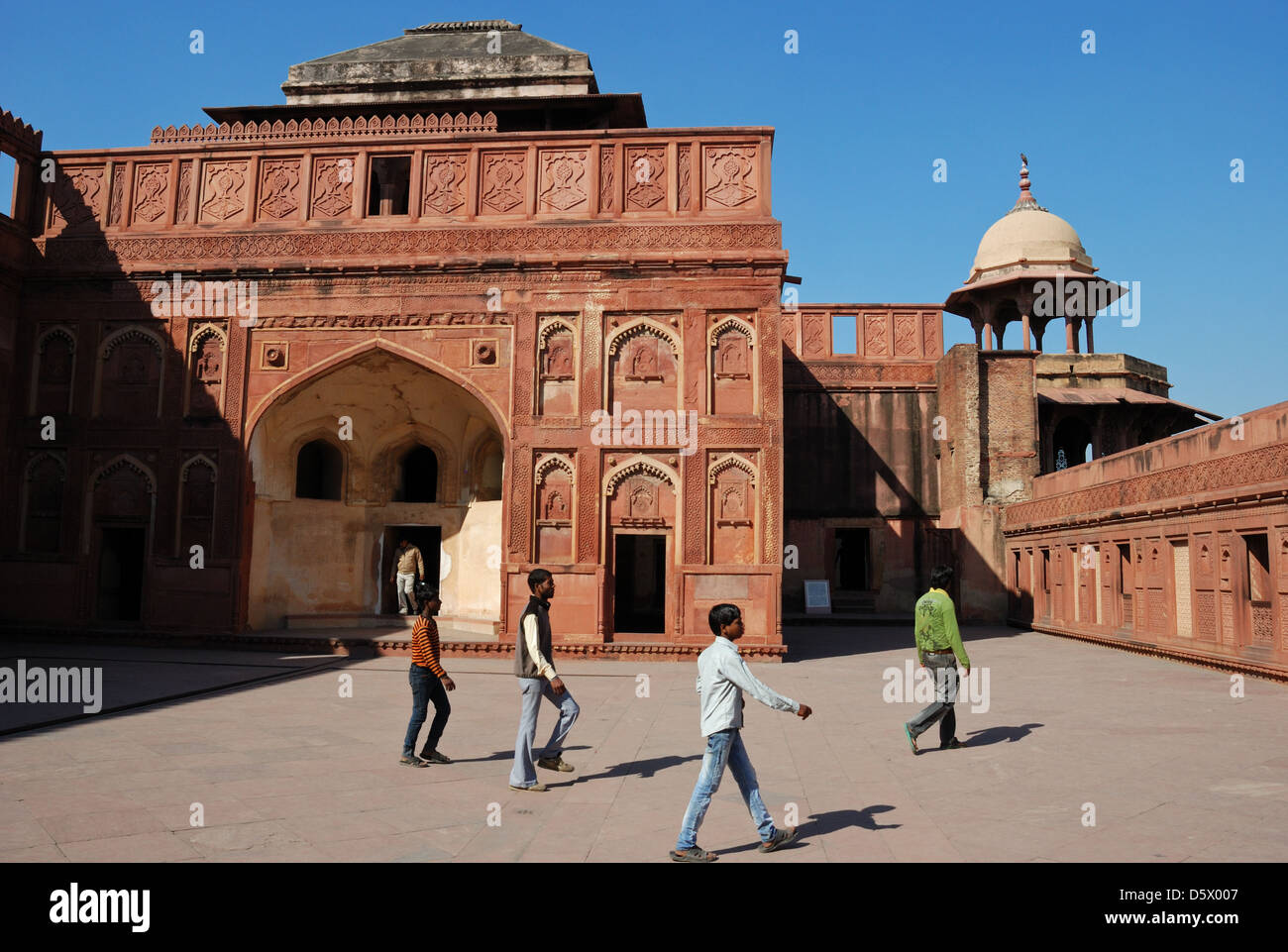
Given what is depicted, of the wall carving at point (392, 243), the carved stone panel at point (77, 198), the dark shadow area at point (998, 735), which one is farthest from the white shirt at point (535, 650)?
the carved stone panel at point (77, 198)

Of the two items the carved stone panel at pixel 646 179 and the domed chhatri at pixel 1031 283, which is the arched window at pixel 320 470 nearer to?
the carved stone panel at pixel 646 179

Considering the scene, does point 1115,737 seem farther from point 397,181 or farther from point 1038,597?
point 397,181

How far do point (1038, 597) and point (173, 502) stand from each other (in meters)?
17.3

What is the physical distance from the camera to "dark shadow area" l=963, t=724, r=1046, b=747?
7914mm

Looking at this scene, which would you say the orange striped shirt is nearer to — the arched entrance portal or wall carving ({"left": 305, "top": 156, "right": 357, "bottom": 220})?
the arched entrance portal

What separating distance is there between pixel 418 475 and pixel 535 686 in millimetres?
13893

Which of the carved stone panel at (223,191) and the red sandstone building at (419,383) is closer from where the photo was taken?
the red sandstone building at (419,383)

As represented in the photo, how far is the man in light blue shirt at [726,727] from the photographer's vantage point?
478cm

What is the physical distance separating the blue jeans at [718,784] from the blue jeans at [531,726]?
161 cm

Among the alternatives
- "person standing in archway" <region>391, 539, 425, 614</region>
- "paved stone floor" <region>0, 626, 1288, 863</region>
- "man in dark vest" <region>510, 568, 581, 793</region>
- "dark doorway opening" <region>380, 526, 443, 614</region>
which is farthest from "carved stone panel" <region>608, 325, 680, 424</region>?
"man in dark vest" <region>510, 568, 581, 793</region>

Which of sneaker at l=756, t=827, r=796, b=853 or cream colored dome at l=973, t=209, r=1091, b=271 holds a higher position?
cream colored dome at l=973, t=209, r=1091, b=271

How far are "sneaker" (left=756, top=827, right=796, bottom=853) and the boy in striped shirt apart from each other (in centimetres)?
301

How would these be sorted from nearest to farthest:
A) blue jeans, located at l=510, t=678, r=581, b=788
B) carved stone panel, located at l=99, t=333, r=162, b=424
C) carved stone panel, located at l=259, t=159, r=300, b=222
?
blue jeans, located at l=510, t=678, r=581, b=788, carved stone panel, located at l=99, t=333, r=162, b=424, carved stone panel, located at l=259, t=159, r=300, b=222

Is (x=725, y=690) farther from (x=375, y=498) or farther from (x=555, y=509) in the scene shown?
(x=375, y=498)
